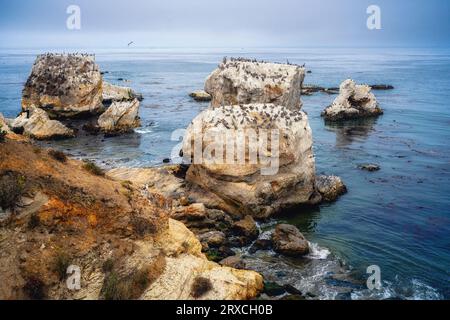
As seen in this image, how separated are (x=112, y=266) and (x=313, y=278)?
10.4m

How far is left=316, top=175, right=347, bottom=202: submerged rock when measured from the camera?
32.8 metres

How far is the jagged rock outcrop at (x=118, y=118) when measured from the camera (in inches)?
2073

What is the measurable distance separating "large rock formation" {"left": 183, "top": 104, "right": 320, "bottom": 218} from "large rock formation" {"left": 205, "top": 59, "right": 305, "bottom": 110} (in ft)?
31.9

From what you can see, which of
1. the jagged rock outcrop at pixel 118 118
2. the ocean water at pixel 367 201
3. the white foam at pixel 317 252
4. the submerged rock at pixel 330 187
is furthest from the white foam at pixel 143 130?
the white foam at pixel 317 252

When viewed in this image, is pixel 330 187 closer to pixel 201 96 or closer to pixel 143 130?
pixel 143 130

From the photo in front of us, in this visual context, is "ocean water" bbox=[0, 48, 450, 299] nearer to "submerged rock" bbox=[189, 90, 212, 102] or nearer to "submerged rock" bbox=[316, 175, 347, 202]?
"submerged rock" bbox=[316, 175, 347, 202]

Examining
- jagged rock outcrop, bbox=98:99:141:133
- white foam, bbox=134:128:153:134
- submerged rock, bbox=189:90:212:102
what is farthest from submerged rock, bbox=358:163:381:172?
submerged rock, bbox=189:90:212:102

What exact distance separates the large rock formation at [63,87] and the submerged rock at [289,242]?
4033cm

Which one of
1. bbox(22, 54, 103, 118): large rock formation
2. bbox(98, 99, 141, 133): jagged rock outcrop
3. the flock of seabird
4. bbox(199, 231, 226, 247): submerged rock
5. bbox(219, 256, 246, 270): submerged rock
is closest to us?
bbox(219, 256, 246, 270): submerged rock

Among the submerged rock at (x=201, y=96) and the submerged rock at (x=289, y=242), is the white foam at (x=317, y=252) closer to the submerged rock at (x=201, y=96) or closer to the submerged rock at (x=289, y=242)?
the submerged rock at (x=289, y=242)

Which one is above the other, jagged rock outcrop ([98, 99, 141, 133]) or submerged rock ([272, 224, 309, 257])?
jagged rock outcrop ([98, 99, 141, 133])

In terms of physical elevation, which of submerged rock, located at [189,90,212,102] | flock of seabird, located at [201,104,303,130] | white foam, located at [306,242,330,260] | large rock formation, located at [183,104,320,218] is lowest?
white foam, located at [306,242,330,260]

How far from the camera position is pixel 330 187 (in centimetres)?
3328

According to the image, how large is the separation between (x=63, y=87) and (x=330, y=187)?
38612 millimetres
